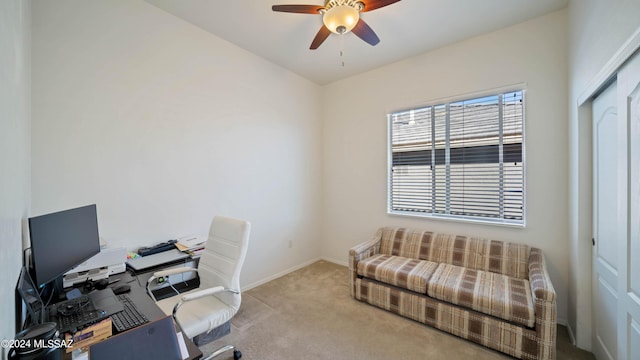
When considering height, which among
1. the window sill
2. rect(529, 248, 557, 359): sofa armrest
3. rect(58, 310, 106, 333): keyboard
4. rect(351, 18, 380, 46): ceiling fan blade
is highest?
rect(351, 18, 380, 46): ceiling fan blade

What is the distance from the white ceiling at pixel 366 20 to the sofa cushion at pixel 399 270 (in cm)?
263

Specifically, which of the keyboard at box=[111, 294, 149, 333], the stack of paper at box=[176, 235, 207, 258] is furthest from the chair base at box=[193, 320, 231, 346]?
the keyboard at box=[111, 294, 149, 333]

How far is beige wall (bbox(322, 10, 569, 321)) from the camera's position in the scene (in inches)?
93.0

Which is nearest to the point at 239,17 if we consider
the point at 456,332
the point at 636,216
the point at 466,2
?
the point at 466,2

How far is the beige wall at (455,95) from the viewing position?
236 cm

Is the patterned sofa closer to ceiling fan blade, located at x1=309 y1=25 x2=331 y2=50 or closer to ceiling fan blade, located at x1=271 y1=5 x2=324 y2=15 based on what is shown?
ceiling fan blade, located at x1=309 y1=25 x2=331 y2=50

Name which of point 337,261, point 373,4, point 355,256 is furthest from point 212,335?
point 373,4

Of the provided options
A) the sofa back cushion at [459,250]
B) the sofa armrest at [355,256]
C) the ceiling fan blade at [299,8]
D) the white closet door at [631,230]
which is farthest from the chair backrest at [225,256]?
the white closet door at [631,230]

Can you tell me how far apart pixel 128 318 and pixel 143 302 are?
0.58ft

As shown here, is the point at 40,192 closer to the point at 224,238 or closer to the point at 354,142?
the point at 224,238

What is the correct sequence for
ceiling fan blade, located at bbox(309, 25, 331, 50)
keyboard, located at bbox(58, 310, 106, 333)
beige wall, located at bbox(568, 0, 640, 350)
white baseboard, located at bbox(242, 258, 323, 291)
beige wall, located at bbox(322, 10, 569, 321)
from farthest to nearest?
white baseboard, located at bbox(242, 258, 323, 291) < beige wall, located at bbox(322, 10, 569, 321) < ceiling fan blade, located at bbox(309, 25, 331, 50) < beige wall, located at bbox(568, 0, 640, 350) < keyboard, located at bbox(58, 310, 106, 333)

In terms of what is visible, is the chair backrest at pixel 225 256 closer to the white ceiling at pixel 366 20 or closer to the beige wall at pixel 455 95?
the white ceiling at pixel 366 20

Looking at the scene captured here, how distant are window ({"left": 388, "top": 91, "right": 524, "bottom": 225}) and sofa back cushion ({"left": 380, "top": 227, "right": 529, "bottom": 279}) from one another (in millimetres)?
308

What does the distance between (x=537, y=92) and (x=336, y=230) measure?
10.2ft
